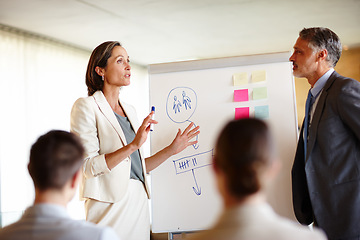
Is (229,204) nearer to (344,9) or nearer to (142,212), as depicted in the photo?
(142,212)

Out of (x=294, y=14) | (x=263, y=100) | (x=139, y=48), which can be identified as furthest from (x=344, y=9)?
(x=263, y=100)

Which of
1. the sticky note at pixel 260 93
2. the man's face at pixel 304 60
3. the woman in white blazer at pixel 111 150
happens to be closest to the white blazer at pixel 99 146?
the woman in white blazer at pixel 111 150

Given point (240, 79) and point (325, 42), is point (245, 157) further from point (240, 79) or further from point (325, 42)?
point (240, 79)

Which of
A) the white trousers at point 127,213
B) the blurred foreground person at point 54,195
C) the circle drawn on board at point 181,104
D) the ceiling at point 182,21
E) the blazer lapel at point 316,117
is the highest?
the ceiling at point 182,21

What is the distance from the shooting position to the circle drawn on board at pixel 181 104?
9.19ft

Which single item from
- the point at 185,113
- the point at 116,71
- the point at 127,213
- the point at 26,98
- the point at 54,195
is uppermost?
the point at 26,98

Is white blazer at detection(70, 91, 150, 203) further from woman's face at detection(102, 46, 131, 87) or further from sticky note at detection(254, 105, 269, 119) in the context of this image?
sticky note at detection(254, 105, 269, 119)

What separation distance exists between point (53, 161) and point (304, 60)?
5.41 ft

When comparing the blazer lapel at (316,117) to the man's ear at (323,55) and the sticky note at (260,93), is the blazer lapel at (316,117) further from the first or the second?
the sticky note at (260,93)

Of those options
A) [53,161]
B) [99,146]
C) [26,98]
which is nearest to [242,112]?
[99,146]

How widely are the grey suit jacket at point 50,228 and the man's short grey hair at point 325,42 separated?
1.69m

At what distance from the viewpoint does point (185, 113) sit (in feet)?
9.19

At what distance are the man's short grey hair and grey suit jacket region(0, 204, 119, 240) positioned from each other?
5.55 ft

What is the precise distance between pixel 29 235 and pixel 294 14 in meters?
5.22
